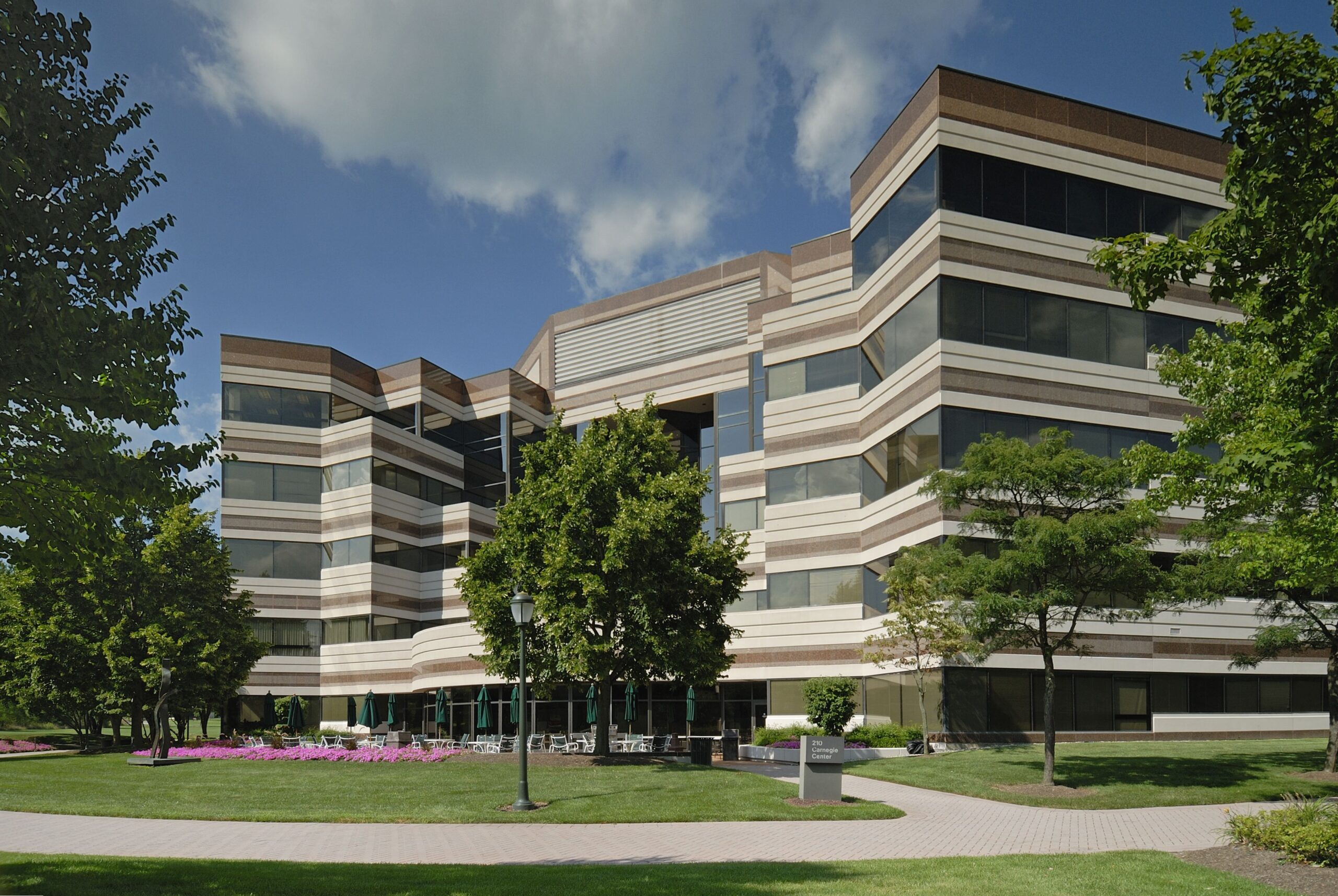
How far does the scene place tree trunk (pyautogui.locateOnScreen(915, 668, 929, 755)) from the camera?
3309 centimetres

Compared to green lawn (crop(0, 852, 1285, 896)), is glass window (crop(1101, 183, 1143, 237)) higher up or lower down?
higher up

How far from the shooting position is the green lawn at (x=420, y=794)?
20.2m

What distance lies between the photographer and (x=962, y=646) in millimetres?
32375

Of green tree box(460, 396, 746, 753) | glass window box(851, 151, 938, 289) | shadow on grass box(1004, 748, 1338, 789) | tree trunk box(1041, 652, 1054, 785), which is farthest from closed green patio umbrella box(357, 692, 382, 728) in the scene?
tree trunk box(1041, 652, 1054, 785)

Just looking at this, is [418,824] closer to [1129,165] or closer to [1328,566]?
[1328,566]

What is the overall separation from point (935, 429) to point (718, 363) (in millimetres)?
19095

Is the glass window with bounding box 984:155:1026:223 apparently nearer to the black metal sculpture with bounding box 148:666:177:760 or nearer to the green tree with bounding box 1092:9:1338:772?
the green tree with bounding box 1092:9:1338:772

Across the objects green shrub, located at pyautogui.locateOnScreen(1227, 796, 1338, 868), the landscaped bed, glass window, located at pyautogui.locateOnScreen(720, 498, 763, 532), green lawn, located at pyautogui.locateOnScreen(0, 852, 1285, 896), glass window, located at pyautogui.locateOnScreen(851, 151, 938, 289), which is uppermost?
glass window, located at pyautogui.locateOnScreen(851, 151, 938, 289)

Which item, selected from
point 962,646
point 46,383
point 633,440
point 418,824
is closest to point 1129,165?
point 962,646

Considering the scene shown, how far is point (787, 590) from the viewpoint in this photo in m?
43.9

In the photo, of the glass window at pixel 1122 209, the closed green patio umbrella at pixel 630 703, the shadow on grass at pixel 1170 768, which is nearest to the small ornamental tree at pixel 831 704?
the closed green patio umbrella at pixel 630 703

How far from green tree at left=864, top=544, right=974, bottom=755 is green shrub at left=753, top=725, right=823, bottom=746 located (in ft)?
11.1

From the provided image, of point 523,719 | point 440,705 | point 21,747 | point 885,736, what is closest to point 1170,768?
point 885,736

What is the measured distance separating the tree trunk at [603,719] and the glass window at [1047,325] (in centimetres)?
1963
